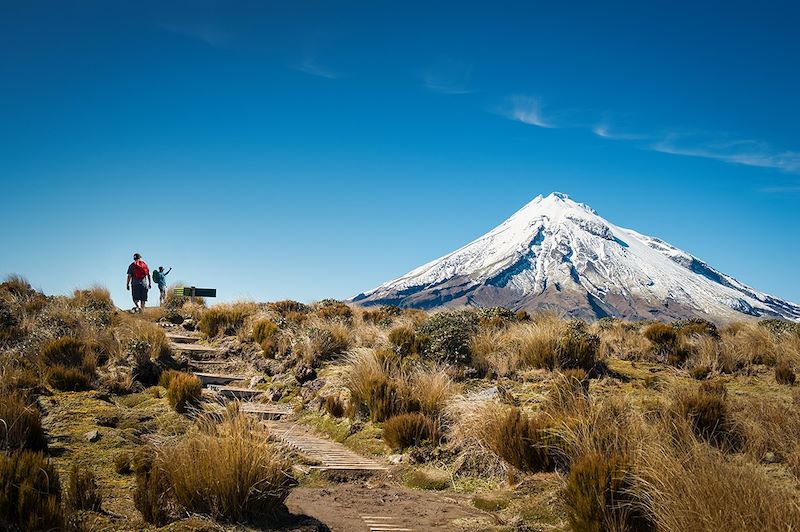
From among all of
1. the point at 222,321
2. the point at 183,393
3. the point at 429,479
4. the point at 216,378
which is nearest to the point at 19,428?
the point at 183,393

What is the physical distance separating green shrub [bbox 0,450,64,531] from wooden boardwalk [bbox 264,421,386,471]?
3042 mm

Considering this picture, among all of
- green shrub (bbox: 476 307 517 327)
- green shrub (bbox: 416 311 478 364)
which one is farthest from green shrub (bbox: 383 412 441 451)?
green shrub (bbox: 476 307 517 327)

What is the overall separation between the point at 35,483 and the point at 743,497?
16.1 ft

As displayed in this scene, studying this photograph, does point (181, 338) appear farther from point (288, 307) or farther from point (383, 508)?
point (383, 508)

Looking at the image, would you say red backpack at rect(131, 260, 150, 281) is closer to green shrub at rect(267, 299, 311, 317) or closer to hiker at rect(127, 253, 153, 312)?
hiker at rect(127, 253, 153, 312)

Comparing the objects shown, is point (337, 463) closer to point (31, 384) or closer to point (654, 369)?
point (31, 384)

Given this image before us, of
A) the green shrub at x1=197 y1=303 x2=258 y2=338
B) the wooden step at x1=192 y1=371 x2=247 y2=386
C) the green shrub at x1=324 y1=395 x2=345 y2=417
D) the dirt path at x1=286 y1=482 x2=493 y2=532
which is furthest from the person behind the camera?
the green shrub at x1=197 y1=303 x2=258 y2=338

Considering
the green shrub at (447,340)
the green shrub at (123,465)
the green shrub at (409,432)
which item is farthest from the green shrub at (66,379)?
the green shrub at (447,340)

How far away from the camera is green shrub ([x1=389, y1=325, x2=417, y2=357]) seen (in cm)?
1196

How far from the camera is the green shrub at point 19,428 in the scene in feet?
18.1

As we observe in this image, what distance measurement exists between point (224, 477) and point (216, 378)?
7.65 m

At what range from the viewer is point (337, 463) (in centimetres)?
730

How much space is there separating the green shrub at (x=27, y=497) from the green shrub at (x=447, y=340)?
7861 millimetres

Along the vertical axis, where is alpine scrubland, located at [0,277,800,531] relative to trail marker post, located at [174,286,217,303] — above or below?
below
